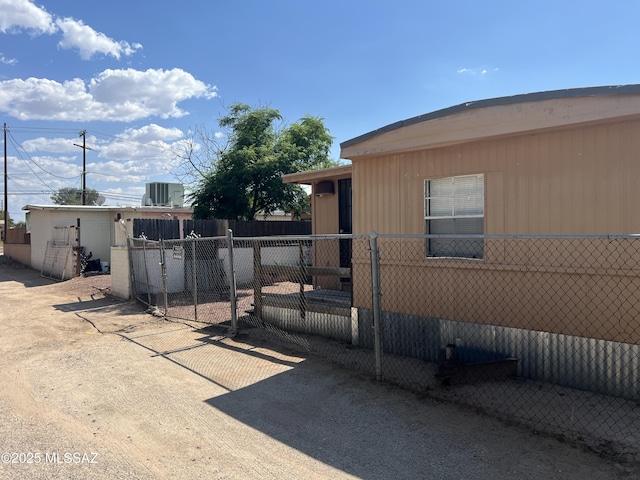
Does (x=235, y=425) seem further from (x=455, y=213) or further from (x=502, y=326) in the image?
(x=455, y=213)

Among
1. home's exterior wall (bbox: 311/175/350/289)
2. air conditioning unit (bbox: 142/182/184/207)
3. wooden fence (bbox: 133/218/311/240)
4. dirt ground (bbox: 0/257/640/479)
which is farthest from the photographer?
air conditioning unit (bbox: 142/182/184/207)

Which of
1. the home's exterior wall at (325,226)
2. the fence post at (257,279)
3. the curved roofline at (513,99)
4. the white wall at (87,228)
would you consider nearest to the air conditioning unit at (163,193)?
the white wall at (87,228)

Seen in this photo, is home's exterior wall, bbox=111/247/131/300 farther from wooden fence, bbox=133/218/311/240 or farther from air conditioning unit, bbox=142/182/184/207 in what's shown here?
air conditioning unit, bbox=142/182/184/207

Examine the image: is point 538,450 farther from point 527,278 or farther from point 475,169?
point 475,169

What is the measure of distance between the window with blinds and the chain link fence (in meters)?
0.03

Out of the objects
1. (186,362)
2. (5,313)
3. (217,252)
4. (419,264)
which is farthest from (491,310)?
(5,313)

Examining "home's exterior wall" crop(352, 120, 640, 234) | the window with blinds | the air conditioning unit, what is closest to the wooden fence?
"home's exterior wall" crop(352, 120, 640, 234)

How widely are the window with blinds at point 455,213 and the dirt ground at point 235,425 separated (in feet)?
6.78

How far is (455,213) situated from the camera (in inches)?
224

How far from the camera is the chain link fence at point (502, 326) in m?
4.20

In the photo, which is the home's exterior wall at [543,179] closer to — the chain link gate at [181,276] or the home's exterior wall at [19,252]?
the chain link gate at [181,276]

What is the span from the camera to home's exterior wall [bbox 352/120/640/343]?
14.6 ft

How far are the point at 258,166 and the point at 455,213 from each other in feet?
29.8

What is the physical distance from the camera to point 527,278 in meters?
5.02
